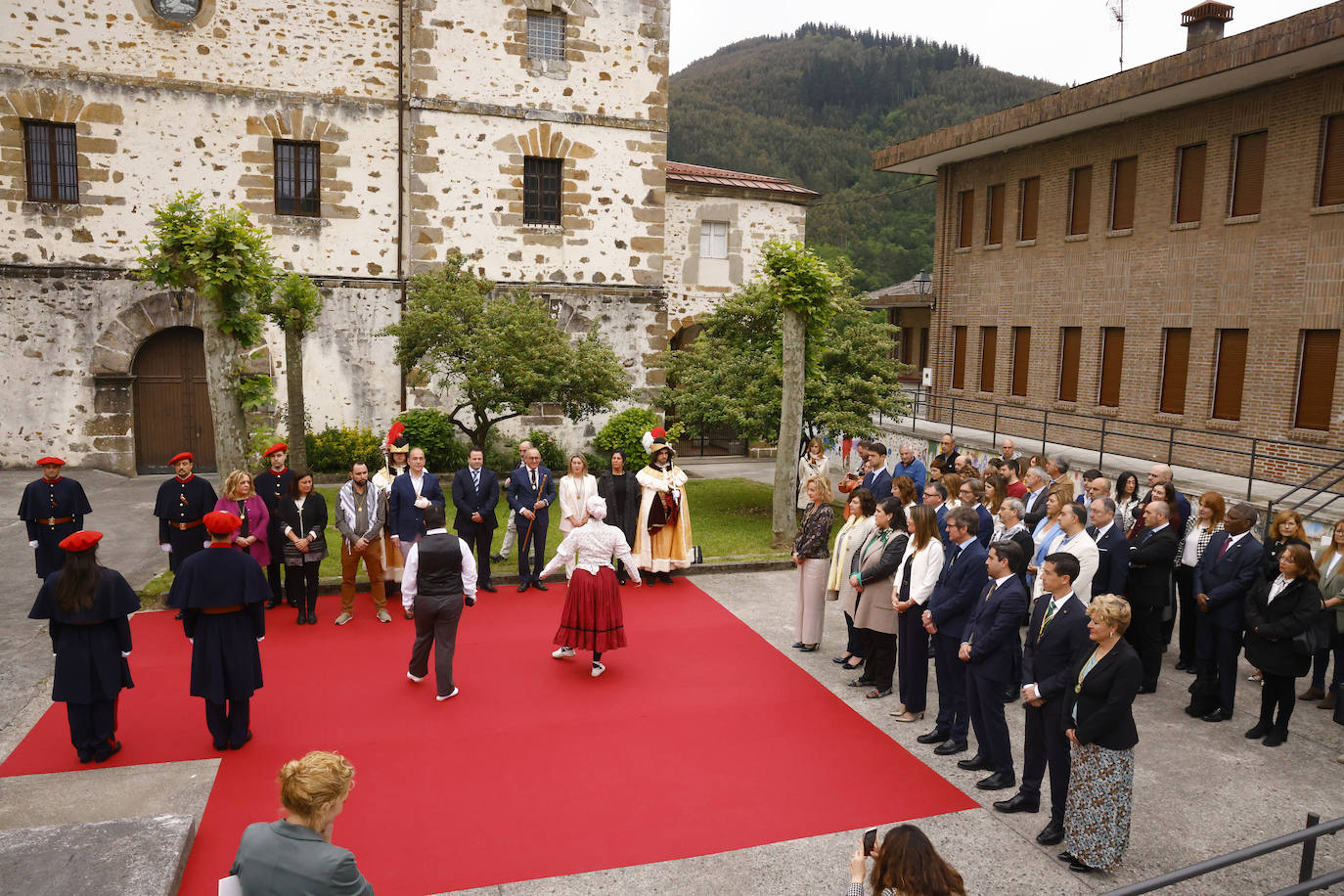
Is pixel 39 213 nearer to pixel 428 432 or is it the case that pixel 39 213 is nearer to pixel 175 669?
pixel 428 432

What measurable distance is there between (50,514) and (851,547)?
8.68 m

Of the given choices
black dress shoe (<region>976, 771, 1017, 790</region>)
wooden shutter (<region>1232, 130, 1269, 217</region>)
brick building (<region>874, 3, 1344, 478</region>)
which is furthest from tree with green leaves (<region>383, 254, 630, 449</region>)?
wooden shutter (<region>1232, 130, 1269, 217</region>)

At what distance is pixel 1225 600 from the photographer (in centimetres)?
778

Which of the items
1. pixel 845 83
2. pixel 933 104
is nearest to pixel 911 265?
pixel 933 104

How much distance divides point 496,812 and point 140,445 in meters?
16.1

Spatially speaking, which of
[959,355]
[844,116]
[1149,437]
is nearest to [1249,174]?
[1149,437]

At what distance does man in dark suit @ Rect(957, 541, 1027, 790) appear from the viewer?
6.37 meters

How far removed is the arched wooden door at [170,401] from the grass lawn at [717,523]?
10.9ft

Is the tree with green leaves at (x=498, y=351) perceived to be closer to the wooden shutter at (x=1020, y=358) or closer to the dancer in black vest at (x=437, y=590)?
the dancer in black vest at (x=437, y=590)

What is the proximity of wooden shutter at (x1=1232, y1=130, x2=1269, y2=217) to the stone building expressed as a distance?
11.6 m

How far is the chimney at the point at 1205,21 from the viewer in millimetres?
19750

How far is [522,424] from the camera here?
2062 cm

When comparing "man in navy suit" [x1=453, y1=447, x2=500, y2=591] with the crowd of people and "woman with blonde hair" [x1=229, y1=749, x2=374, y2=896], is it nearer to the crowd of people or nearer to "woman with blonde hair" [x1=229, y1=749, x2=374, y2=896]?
the crowd of people

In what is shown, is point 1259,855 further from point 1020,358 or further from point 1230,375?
point 1020,358
